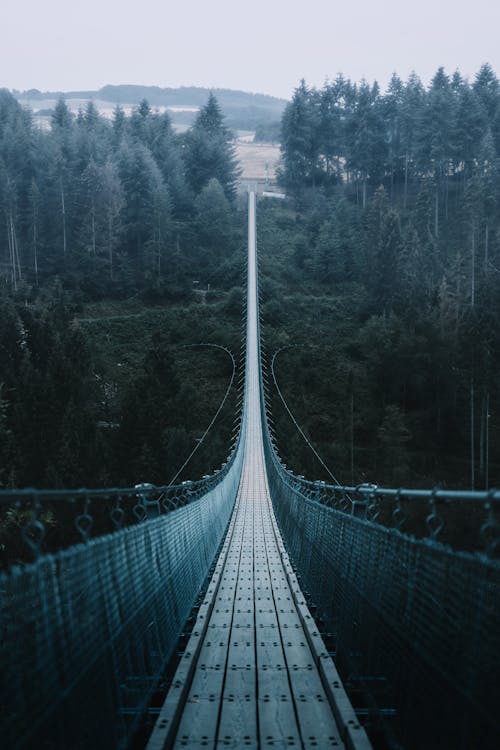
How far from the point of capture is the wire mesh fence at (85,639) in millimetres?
2045

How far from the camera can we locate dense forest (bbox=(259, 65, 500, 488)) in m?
35.3

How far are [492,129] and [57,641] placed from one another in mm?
69815

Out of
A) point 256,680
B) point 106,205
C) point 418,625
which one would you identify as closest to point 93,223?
point 106,205

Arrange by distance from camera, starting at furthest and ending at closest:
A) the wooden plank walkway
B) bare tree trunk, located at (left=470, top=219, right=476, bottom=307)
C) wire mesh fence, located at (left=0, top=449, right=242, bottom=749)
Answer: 1. bare tree trunk, located at (left=470, top=219, right=476, bottom=307)
2. the wooden plank walkway
3. wire mesh fence, located at (left=0, top=449, right=242, bottom=749)

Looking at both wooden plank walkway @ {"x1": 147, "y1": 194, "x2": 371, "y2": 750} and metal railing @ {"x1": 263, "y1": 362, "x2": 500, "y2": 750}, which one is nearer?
metal railing @ {"x1": 263, "y1": 362, "x2": 500, "y2": 750}

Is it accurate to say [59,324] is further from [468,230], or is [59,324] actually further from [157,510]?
[157,510]

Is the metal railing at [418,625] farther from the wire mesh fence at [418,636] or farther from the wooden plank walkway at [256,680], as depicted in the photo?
the wooden plank walkway at [256,680]

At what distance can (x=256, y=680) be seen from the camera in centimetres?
392

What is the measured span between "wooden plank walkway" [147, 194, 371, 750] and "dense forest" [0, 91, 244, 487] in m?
20.5

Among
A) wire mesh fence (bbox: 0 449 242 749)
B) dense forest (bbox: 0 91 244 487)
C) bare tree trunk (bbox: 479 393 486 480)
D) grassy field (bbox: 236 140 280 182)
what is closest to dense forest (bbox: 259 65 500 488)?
bare tree trunk (bbox: 479 393 486 480)

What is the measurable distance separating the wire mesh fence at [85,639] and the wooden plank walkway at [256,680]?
194 mm

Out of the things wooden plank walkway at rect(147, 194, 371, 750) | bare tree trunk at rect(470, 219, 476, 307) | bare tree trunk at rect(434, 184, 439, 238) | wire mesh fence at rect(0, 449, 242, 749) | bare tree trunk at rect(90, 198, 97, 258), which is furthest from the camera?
bare tree trunk at rect(434, 184, 439, 238)

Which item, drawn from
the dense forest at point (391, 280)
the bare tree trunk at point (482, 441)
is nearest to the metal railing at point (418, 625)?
the dense forest at point (391, 280)

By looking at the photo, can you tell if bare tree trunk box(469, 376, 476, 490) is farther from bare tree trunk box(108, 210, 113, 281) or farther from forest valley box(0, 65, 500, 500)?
bare tree trunk box(108, 210, 113, 281)
